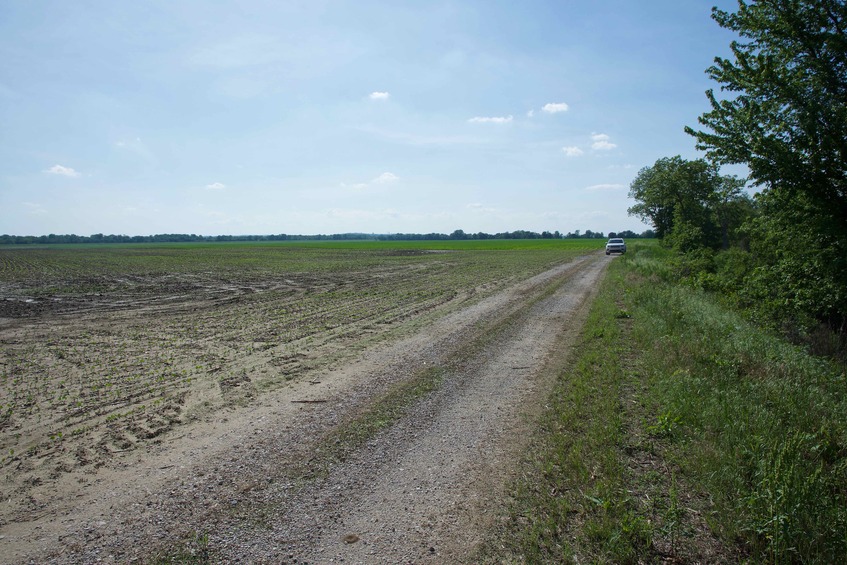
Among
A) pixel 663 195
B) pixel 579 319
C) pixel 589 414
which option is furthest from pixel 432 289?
pixel 663 195

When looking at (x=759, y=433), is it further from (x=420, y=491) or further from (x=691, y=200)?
(x=691, y=200)

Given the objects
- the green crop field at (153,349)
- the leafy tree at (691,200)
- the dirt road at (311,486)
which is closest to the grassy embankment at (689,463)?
the dirt road at (311,486)

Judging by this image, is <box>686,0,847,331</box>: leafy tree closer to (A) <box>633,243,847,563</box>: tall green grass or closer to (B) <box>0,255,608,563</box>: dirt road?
Result: (A) <box>633,243,847,563</box>: tall green grass

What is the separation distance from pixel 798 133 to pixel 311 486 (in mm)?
13182

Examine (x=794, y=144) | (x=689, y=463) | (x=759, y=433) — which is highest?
(x=794, y=144)

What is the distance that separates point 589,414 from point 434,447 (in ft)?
8.32

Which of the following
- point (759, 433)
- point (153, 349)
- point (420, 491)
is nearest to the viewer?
point (420, 491)

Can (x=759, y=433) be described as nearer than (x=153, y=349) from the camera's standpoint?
Yes

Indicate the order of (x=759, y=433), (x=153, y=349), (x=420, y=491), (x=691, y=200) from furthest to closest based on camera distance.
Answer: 1. (x=691, y=200)
2. (x=153, y=349)
3. (x=759, y=433)
4. (x=420, y=491)

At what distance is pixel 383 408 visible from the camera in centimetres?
709

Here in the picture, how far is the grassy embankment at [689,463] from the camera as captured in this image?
393 cm

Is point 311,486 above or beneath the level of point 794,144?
beneath

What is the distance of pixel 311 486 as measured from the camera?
4.90 metres

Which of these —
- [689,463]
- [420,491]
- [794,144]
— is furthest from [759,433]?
[794,144]
